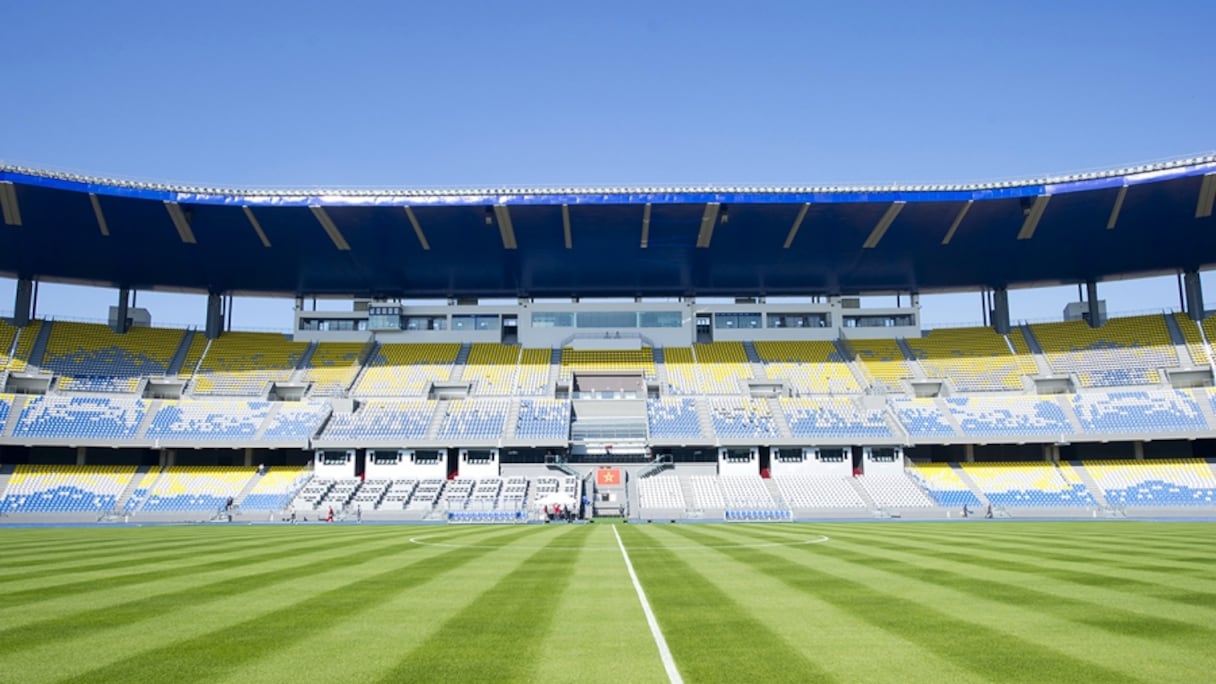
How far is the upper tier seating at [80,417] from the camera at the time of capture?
148ft

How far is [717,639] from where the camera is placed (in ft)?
29.7

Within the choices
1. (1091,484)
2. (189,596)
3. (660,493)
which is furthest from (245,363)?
(1091,484)

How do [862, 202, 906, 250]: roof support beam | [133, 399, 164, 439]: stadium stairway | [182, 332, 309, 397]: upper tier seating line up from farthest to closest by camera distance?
1. [182, 332, 309, 397]: upper tier seating
2. [133, 399, 164, 439]: stadium stairway
3. [862, 202, 906, 250]: roof support beam

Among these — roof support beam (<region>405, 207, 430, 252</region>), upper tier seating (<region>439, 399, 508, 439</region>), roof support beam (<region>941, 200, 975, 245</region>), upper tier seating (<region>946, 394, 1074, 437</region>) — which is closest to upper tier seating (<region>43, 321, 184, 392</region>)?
upper tier seating (<region>439, 399, 508, 439</region>)

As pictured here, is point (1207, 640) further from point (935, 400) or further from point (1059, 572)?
point (935, 400)

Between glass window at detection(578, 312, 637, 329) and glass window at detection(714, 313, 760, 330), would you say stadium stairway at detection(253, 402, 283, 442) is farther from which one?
glass window at detection(714, 313, 760, 330)

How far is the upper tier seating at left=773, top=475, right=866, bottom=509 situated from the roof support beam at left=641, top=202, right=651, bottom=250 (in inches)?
616

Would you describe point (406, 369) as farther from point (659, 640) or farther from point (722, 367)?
point (659, 640)

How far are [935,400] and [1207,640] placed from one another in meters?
44.6

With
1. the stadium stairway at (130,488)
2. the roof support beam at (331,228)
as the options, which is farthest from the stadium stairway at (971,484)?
the stadium stairway at (130,488)

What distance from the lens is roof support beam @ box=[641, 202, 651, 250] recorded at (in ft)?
142

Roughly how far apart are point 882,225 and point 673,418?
16.6 m

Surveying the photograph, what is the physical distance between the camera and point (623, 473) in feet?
159

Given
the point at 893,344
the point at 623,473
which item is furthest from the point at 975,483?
the point at 623,473
